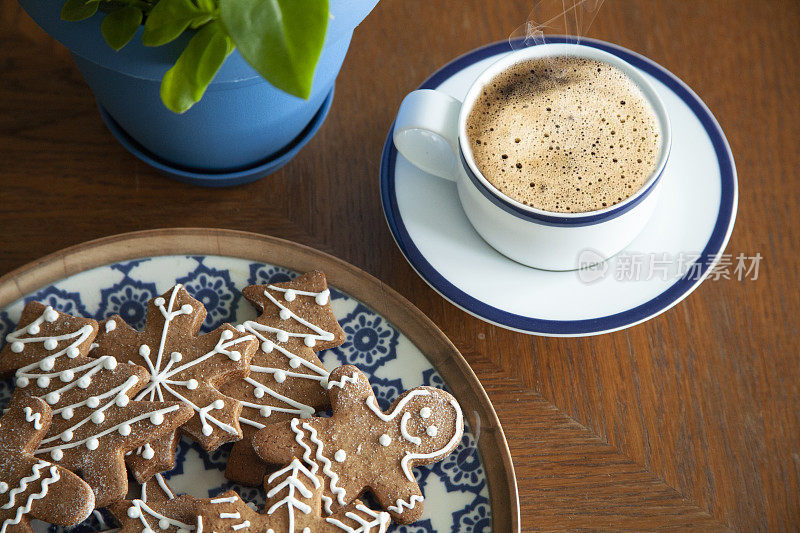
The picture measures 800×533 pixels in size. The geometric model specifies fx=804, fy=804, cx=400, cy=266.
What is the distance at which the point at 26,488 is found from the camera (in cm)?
67

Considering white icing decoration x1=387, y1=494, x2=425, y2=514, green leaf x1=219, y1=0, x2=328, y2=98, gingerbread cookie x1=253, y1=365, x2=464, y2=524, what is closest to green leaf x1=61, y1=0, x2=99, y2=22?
green leaf x1=219, y1=0, x2=328, y2=98

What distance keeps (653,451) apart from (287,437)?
369 mm

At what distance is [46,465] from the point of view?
0.67m

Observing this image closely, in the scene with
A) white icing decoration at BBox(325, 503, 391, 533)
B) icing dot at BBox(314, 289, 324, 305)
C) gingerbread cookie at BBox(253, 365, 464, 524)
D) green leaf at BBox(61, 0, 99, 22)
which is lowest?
white icing decoration at BBox(325, 503, 391, 533)

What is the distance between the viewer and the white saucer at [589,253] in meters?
0.77

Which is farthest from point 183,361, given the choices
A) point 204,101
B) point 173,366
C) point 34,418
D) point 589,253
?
point 589,253

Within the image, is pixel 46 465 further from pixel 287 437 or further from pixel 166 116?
pixel 166 116

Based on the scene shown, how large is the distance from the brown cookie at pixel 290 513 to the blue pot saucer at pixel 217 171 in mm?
334

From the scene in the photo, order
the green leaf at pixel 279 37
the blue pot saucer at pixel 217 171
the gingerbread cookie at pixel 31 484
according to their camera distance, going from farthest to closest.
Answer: the blue pot saucer at pixel 217 171
the gingerbread cookie at pixel 31 484
the green leaf at pixel 279 37

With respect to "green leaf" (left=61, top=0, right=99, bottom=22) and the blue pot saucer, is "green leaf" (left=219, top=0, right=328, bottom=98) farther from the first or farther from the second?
→ the blue pot saucer

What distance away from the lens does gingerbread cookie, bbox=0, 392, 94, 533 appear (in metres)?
0.66

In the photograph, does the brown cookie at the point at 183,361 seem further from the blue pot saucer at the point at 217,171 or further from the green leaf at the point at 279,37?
the green leaf at the point at 279,37

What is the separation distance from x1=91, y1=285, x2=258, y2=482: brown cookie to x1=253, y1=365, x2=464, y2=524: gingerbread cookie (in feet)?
0.15

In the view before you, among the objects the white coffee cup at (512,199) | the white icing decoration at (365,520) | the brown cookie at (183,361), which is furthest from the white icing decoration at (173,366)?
the white coffee cup at (512,199)
